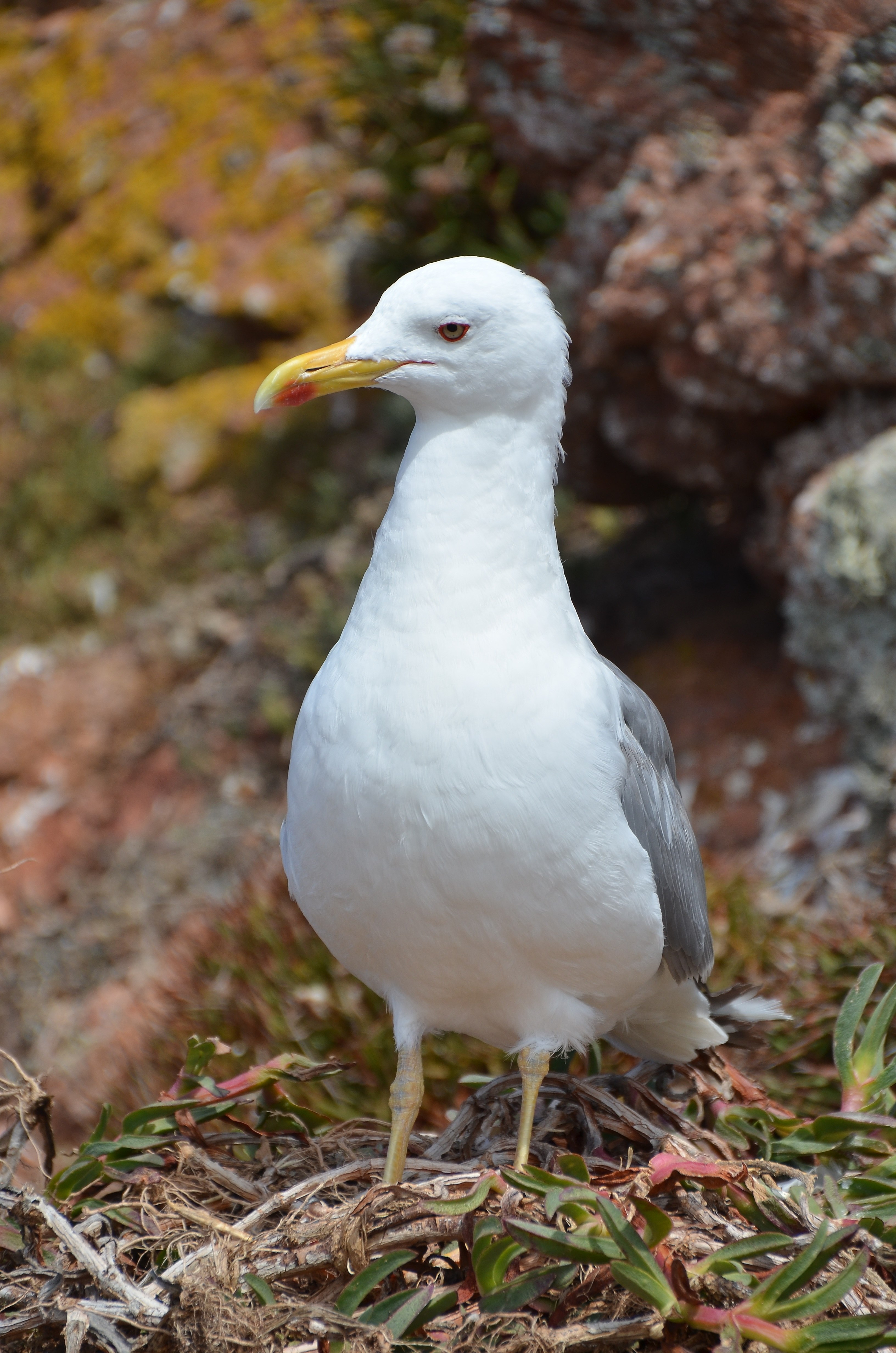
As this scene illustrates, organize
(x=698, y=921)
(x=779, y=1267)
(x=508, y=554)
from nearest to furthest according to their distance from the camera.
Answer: (x=779, y=1267) < (x=508, y=554) < (x=698, y=921)

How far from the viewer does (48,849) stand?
235 inches

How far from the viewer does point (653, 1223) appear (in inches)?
75.9

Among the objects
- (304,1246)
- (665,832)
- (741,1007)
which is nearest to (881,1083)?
(741,1007)

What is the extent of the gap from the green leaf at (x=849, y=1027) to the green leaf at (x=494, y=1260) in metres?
0.88

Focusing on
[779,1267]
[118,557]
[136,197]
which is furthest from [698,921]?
[136,197]

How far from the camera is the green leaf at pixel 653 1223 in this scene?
192 cm

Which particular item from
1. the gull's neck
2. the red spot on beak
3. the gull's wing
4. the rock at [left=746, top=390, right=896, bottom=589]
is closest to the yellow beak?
the red spot on beak

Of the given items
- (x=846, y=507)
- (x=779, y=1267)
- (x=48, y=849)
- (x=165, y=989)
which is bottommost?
(x=48, y=849)

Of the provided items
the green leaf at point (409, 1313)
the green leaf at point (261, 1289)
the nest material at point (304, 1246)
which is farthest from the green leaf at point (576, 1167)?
the green leaf at point (261, 1289)

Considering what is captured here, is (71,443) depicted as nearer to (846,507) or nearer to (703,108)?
(703,108)

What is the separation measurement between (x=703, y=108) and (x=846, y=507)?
177 centimetres

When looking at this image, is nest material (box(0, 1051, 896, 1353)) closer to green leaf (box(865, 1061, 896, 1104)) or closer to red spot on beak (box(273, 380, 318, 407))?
green leaf (box(865, 1061, 896, 1104))

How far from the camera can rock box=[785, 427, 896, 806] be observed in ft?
13.1

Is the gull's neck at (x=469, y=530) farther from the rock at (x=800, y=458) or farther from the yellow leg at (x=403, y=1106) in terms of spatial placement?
the rock at (x=800, y=458)
